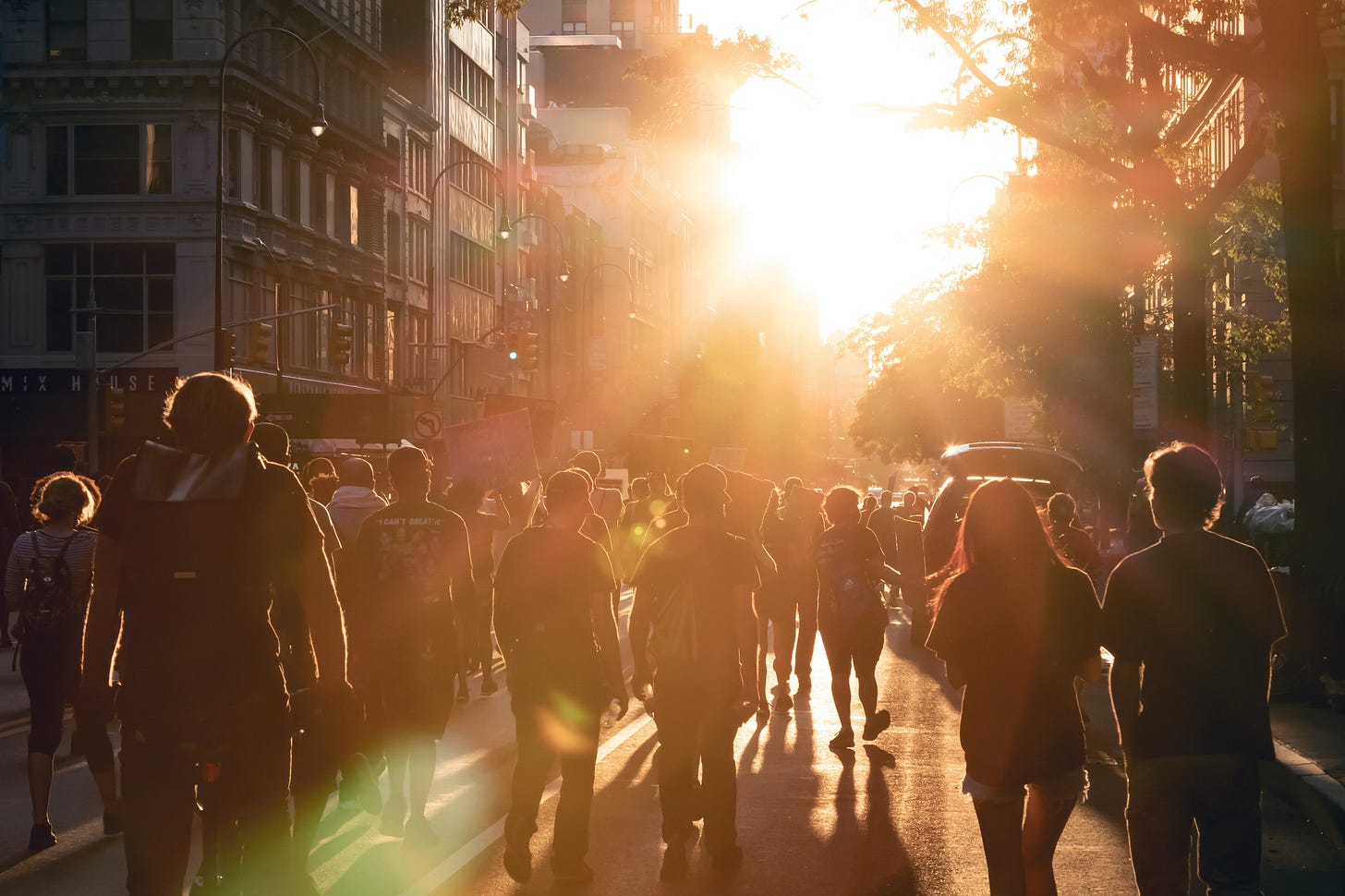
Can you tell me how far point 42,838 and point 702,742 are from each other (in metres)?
3.33

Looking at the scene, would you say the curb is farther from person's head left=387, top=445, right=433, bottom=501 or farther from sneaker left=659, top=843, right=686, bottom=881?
person's head left=387, top=445, right=433, bottom=501

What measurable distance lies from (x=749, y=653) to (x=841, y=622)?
4.43 metres

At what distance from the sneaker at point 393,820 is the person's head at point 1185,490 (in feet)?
15.5

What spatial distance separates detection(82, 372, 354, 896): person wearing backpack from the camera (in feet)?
16.6

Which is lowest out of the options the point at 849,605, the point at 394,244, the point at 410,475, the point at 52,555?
the point at 849,605

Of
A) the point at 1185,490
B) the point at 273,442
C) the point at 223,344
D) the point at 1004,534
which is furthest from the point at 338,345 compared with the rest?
the point at 1185,490

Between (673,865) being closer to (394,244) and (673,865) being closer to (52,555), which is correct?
(52,555)

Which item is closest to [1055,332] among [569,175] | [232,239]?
[232,239]

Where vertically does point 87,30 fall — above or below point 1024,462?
above

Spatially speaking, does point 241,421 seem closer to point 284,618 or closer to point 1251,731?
point 284,618

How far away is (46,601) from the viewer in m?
9.67

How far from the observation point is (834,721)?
15086 millimetres

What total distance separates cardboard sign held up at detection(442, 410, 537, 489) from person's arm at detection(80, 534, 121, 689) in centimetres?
1527

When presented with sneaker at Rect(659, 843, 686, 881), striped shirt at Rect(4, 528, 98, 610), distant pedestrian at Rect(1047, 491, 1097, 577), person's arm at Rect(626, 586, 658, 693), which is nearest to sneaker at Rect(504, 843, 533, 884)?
sneaker at Rect(659, 843, 686, 881)
